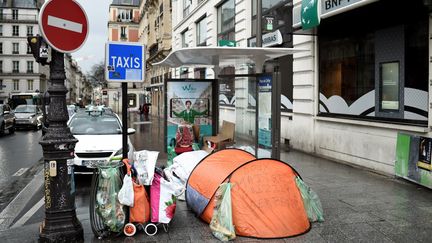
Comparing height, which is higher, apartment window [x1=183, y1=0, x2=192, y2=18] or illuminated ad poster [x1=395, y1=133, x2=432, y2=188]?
apartment window [x1=183, y1=0, x2=192, y2=18]

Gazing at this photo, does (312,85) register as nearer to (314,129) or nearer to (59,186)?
(314,129)

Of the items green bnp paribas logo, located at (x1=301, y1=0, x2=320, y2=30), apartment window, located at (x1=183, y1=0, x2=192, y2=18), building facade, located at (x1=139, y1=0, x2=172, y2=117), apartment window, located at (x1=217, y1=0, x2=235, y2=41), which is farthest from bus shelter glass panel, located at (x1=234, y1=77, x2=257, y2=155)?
building facade, located at (x1=139, y1=0, x2=172, y2=117)

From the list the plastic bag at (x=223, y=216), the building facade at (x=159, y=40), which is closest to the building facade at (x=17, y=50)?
the building facade at (x=159, y=40)

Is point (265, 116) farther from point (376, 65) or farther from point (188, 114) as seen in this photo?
point (376, 65)

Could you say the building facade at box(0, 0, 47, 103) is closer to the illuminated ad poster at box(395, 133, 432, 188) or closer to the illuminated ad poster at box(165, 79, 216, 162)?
the illuminated ad poster at box(165, 79, 216, 162)

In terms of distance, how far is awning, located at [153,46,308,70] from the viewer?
24.1 feet

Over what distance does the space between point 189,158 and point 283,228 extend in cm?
272

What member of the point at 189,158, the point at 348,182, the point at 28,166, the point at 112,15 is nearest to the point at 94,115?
the point at 28,166

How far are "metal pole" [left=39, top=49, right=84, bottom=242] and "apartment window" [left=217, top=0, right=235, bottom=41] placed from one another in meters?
15.6

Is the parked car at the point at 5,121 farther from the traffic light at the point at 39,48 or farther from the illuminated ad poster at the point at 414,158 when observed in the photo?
the illuminated ad poster at the point at 414,158

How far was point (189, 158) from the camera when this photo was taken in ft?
24.5

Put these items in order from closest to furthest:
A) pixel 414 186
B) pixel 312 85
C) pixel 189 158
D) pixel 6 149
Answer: pixel 189 158 < pixel 414 186 < pixel 312 85 < pixel 6 149

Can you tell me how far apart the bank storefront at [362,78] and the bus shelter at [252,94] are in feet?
8.86

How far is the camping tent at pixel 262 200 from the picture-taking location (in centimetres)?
517
